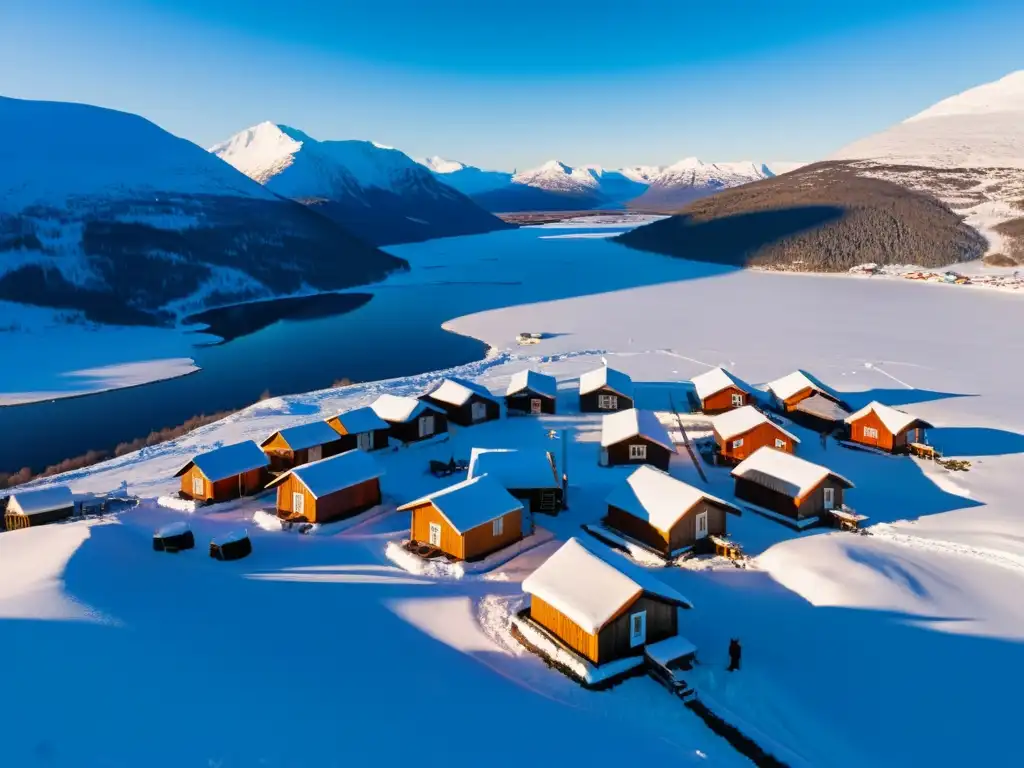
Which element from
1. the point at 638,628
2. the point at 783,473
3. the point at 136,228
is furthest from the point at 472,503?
the point at 136,228

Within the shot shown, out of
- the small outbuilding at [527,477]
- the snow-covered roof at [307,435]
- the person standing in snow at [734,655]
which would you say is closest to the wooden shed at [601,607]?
the person standing in snow at [734,655]

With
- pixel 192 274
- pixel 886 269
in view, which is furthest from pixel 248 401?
pixel 886 269

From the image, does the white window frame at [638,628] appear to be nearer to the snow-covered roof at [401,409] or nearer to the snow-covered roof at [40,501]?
the snow-covered roof at [401,409]

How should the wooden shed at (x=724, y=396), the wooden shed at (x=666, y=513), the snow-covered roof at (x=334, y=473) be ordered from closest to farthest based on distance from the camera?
the wooden shed at (x=666, y=513) → the snow-covered roof at (x=334, y=473) → the wooden shed at (x=724, y=396)

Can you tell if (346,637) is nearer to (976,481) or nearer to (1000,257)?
(976,481)

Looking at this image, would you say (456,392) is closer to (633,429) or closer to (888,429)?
(633,429)

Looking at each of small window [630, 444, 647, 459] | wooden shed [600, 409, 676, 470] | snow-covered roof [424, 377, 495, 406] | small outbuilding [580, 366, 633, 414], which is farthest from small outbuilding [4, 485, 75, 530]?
small outbuilding [580, 366, 633, 414]
